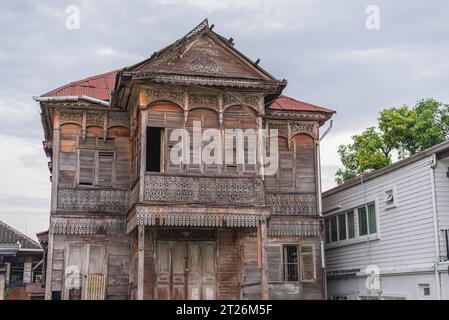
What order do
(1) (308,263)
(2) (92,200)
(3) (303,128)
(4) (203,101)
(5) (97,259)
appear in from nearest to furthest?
(4) (203,101) → (5) (97,259) → (2) (92,200) → (1) (308,263) → (3) (303,128)

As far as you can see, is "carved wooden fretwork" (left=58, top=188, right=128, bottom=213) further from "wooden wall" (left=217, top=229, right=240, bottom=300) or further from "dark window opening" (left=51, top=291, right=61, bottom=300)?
"wooden wall" (left=217, top=229, right=240, bottom=300)

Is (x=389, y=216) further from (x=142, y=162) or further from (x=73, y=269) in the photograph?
(x=73, y=269)

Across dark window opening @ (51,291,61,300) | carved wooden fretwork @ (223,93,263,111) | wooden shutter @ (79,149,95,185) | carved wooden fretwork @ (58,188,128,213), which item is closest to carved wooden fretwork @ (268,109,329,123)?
carved wooden fretwork @ (223,93,263,111)

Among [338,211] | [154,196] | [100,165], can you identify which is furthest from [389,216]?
[100,165]

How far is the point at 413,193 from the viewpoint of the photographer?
1908cm

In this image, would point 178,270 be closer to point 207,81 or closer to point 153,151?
point 153,151

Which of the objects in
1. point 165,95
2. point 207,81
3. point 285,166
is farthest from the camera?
Result: point 285,166

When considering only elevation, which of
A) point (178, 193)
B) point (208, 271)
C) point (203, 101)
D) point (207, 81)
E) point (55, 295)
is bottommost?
point (55, 295)

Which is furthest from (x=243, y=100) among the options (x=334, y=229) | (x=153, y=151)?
(x=334, y=229)

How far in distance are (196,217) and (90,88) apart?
7344mm

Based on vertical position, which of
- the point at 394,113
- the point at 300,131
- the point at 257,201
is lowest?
the point at 257,201

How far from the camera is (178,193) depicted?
19000 mm

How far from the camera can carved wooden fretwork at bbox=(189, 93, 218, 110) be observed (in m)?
20.2

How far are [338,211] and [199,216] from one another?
25.3 feet
